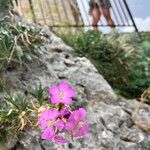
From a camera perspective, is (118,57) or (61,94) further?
(118,57)

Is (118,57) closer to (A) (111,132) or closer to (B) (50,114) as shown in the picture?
(A) (111,132)

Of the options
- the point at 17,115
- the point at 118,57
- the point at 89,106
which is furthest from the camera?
the point at 118,57

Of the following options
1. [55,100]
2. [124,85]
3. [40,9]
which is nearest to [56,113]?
[55,100]

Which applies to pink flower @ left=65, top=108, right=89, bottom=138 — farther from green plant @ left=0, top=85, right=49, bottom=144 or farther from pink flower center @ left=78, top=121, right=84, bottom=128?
green plant @ left=0, top=85, right=49, bottom=144

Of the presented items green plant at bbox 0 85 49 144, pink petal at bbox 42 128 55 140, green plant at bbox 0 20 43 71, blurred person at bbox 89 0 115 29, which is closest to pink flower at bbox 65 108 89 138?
pink petal at bbox 42 128 55 140

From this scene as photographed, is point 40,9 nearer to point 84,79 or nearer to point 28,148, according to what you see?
point 84,79

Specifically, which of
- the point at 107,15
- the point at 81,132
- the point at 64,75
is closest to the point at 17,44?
the point at 64,75

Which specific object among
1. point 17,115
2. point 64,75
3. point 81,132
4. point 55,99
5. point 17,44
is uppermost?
point 17,44

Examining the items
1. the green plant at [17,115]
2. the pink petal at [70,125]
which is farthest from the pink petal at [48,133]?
the green plant at [17,115]
